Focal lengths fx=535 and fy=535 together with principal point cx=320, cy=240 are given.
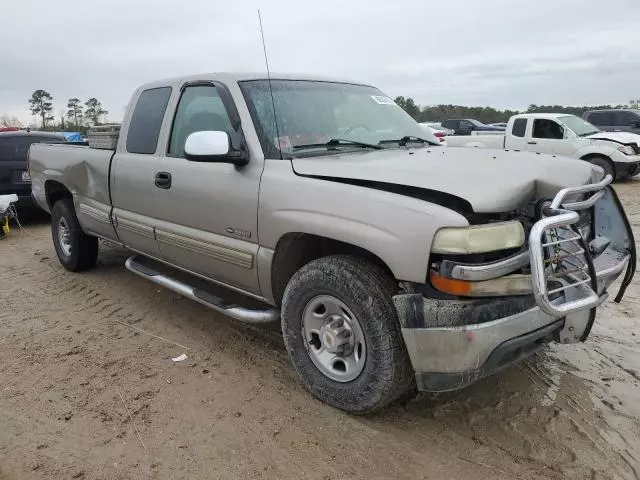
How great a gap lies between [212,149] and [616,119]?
1766 cm

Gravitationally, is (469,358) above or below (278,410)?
above

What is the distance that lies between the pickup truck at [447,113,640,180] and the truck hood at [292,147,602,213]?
30.9 feet

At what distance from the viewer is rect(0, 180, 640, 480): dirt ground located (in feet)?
8.38

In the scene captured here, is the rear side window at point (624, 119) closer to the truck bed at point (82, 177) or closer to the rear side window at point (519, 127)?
the rear side window at point (519, 127)

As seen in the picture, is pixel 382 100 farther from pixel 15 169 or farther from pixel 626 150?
pixel 626 150

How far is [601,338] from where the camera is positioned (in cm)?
388

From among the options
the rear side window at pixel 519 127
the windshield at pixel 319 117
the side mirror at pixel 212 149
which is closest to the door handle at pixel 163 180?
the side mirror at pixel 212 149

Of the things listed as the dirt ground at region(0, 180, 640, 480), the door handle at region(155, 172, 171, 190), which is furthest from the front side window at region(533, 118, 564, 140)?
the door handle at region(155, 172, 171, 190)

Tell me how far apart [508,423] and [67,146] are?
16.0ft

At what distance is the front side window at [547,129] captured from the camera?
12648 millimetres

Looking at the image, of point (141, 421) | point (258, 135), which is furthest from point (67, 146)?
point (141, 421)

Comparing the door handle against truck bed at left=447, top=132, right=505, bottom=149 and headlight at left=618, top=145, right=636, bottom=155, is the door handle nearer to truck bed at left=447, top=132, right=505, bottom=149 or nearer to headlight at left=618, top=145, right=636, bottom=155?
truck bed at left=447, top=132, right=505, bottom=149

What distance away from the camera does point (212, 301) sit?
3686mm

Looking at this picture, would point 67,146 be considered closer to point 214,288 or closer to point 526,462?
point 214,288
